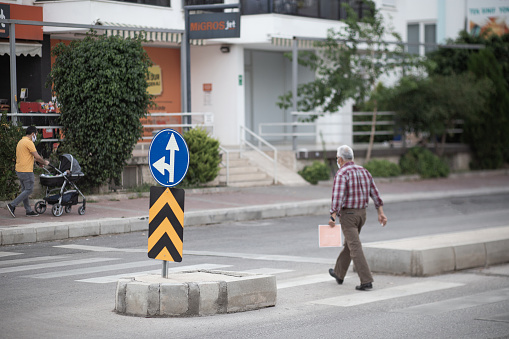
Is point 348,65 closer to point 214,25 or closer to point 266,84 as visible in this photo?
point 266,84

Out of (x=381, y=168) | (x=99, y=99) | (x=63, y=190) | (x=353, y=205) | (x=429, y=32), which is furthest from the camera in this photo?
(x=429, y=32)

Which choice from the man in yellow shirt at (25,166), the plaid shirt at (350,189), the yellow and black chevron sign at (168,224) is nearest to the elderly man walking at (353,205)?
the plaid shirt at (350,189)

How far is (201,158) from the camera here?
66.4ft

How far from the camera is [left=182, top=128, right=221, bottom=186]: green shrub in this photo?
20.2m

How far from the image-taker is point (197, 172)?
20.5m

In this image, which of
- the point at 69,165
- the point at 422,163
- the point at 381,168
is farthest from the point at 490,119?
the point at 69,165

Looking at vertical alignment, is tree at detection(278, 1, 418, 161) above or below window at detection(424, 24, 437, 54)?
below

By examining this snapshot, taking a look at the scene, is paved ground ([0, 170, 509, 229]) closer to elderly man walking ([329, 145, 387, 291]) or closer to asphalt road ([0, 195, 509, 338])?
asphalt road ([0, 195, 509, 338])

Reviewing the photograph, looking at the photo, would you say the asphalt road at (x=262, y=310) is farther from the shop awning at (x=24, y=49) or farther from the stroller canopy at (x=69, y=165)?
the shop awning at (x=24, y=49)

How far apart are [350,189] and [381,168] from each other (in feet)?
55.2

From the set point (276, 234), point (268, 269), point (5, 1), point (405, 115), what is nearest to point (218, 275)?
point (268, 269)

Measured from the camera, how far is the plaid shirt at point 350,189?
948cm

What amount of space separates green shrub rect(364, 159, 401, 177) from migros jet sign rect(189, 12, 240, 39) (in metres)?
7.83

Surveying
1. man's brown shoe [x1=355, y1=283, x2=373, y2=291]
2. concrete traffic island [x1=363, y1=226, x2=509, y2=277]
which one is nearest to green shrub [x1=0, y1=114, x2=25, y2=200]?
concrete traffic island [x1=363, y1=226, x2=509, y2=277]
